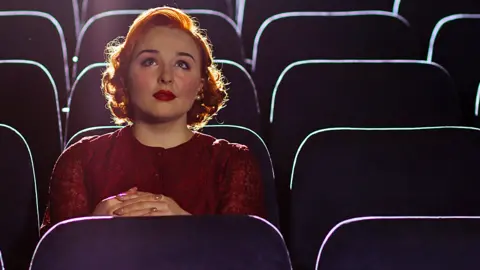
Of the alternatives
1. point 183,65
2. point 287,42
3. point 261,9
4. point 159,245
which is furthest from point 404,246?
point 261,9

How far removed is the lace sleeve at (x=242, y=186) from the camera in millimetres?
540

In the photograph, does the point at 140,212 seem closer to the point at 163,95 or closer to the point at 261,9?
the point at 163,95

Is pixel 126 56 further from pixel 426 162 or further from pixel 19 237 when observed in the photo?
pixel 426 162

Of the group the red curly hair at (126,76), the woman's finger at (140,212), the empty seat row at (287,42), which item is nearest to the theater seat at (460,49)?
the empty seat row at (287,42)

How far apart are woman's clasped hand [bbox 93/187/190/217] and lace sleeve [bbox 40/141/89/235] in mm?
19

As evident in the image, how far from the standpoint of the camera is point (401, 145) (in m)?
0.59

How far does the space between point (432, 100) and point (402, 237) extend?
0.29 metres

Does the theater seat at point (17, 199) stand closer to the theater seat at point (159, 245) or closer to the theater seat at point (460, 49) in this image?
the theater seat at point (159, 245)

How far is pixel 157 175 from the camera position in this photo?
1.78 ft

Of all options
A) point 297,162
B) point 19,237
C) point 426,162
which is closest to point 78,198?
point 19,237

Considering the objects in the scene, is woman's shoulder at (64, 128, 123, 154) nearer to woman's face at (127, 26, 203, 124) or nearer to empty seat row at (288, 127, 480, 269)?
woman's face at (127, 26, 203, 124)

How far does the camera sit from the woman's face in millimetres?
556

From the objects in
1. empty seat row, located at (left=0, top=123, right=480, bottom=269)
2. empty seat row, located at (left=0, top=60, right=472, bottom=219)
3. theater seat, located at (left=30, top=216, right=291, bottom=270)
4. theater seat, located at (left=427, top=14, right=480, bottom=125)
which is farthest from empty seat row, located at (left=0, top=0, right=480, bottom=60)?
theater seat, located at (left=30, top=216, right=291, bottom=270)

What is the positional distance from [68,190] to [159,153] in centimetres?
8
